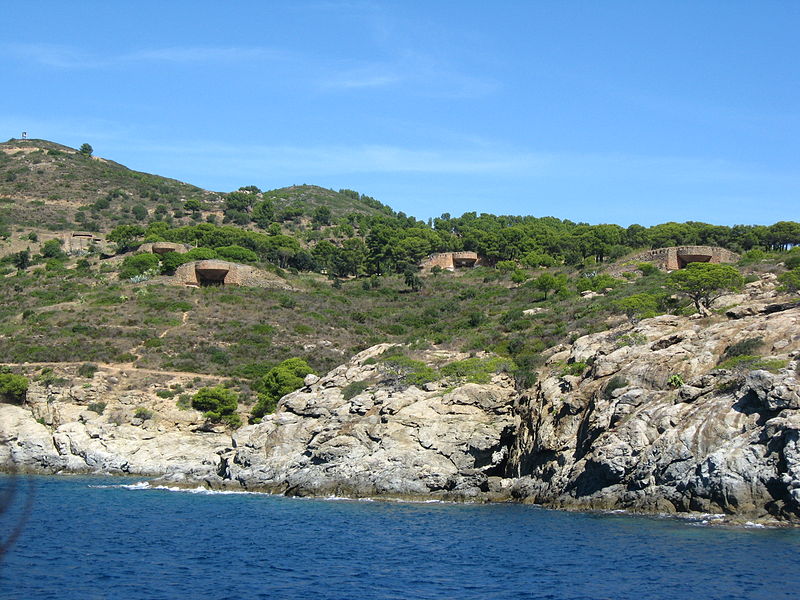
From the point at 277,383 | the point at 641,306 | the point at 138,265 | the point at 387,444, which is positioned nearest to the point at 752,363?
the point at 641,306

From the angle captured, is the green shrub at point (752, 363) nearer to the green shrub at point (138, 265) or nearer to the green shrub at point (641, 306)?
the green shrub at point (641, 306)

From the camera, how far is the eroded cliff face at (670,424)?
26.0 meters

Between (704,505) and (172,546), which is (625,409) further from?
(172,546)

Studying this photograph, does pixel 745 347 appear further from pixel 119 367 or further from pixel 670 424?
pixel 119 367

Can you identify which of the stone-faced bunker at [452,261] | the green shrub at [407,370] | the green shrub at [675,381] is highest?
the stone-faced bunker at [452,261]

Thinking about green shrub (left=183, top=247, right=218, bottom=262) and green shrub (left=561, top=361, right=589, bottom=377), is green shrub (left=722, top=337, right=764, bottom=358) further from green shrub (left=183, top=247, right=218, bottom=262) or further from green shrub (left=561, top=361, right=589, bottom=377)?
green shrub (left=183, top=247, right=218, bottom=262)

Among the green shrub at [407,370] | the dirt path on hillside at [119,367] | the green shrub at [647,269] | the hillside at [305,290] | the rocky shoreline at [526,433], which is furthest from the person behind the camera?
the green shrub at [647,269]

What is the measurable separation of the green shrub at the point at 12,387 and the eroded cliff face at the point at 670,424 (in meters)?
28.0

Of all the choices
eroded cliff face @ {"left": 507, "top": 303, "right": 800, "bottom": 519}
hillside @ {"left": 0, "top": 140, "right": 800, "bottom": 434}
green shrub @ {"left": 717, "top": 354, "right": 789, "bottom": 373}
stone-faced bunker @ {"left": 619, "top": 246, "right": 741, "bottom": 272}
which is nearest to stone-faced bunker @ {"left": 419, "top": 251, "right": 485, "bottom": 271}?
hillside @ {"left": 0, "top": 140, "right": 800, "bottom": 434}

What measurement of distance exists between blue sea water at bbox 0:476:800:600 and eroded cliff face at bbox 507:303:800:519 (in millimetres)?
1424

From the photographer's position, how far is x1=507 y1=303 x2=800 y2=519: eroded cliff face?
2597 cm

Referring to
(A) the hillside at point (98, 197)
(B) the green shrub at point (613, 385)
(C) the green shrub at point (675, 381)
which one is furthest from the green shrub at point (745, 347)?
(A) the hillside at point (98, 197)

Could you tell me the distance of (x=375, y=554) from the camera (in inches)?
934

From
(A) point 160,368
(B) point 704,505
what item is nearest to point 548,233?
(A) point 160,368
